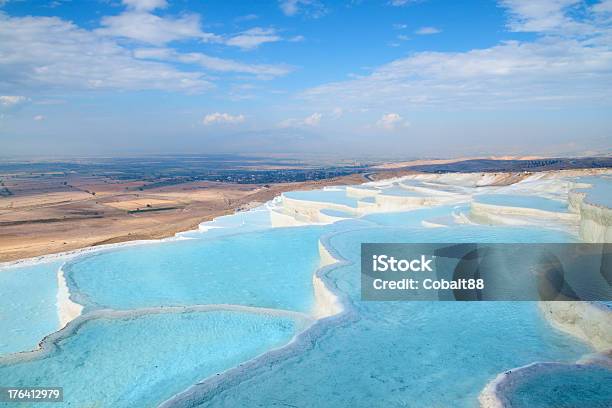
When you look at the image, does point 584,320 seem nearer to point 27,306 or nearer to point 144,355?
point 144,355

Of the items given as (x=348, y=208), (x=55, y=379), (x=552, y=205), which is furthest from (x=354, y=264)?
(x=348, y=208)

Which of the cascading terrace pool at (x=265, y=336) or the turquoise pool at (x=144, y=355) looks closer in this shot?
the cascading terrace pool at (x=265, y=336)

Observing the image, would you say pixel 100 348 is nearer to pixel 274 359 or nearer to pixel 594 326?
pixel 274 359

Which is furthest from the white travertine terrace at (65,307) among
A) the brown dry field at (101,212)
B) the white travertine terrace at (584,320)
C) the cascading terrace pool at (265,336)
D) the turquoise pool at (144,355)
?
the brown dry field at (101,212)

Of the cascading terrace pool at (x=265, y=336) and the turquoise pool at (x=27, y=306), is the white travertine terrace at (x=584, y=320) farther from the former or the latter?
the turquoise pool at (x=27, y=306)

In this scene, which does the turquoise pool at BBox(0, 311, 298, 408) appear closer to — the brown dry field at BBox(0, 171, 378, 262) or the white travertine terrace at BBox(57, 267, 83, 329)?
the white travertine terrace at BBox(57, 267, 83, 329)

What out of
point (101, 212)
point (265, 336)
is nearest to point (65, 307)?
point (265, 336)

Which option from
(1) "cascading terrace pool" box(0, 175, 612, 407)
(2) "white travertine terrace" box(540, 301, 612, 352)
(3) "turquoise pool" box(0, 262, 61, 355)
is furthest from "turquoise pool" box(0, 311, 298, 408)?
(2) "white travertine terrace" box(540, 301, 612, 352)

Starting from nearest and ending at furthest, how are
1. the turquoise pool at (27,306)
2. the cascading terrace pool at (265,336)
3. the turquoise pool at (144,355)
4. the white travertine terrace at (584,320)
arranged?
the cascading terrace pool at (265,336) < the turquoise pool at (144,355) < the white travertine terrace at (584,320) < the turquoise pool at (27,306)

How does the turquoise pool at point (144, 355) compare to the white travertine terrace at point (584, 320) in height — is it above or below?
below
